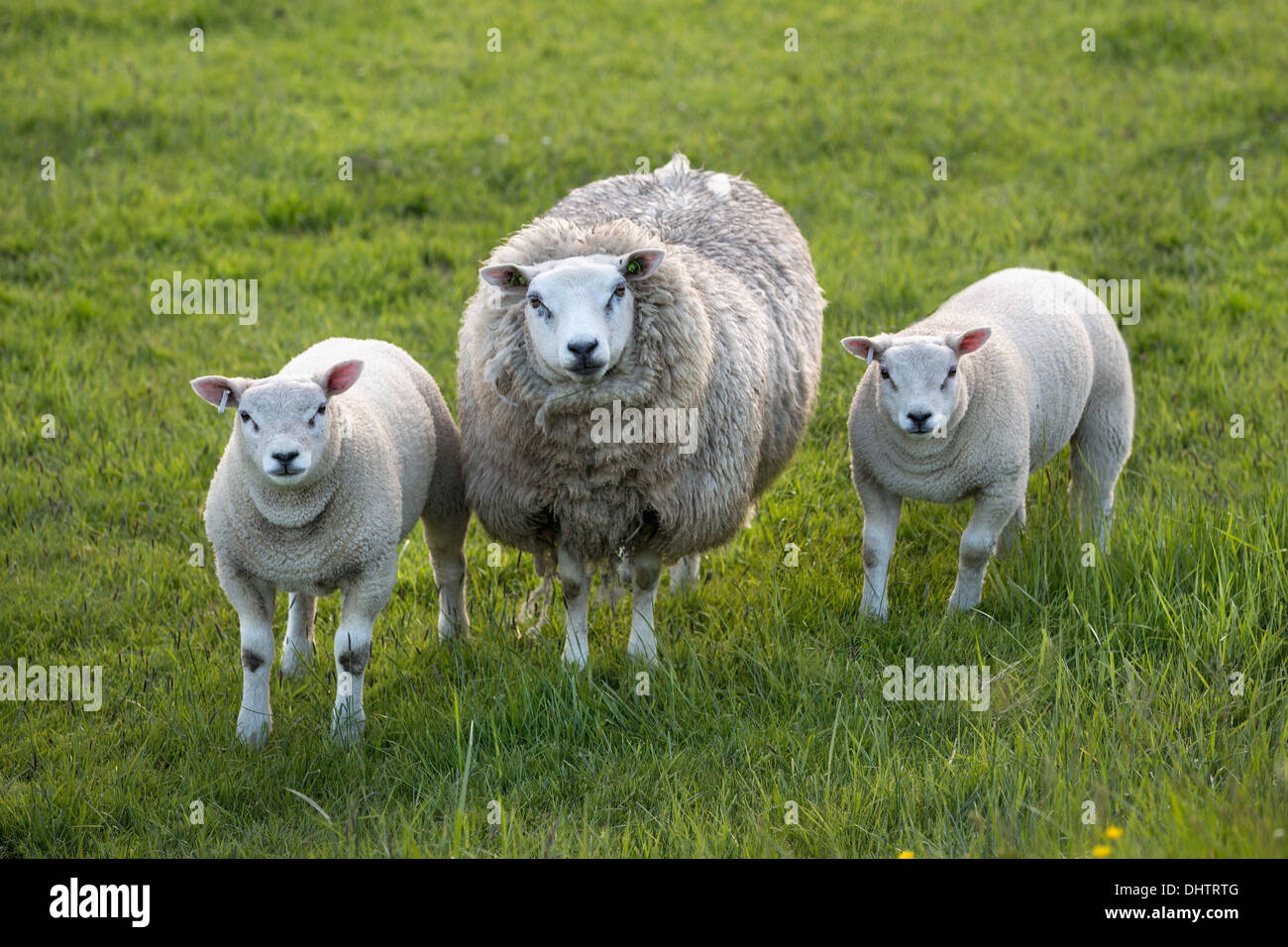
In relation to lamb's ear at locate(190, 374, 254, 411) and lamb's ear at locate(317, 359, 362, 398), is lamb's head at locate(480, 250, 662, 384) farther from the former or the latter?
lamb's ear at locate(190, 374, 254, 411)

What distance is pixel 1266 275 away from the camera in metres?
7.74

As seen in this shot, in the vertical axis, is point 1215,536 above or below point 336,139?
below

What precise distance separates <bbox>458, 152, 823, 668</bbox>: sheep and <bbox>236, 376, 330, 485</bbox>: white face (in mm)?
765

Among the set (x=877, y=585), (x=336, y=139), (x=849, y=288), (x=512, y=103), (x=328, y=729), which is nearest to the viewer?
(x=328, y=729)

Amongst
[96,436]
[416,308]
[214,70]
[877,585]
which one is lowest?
[877,585]

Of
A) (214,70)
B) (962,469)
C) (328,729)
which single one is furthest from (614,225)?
(214,70)

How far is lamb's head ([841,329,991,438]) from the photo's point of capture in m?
4.55

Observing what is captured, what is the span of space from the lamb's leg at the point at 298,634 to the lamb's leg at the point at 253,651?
1.60ft

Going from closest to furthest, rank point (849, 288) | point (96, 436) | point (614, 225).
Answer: point (614, 225)
point (96, 436)
point (849, 288)

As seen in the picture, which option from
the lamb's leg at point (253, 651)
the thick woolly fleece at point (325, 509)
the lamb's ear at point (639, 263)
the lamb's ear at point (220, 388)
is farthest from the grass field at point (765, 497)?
the lamb's ear at point (639, 263)

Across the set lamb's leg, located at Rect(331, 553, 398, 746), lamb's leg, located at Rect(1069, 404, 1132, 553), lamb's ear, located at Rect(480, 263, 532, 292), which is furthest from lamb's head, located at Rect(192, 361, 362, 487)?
lamb's leg, located at Rect(1069, 404, 1132, 553)

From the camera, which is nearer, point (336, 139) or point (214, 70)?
point (336, 139)

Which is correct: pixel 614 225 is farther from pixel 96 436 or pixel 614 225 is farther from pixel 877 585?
pixel 96 436

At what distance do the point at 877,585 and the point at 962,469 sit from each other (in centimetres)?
58
